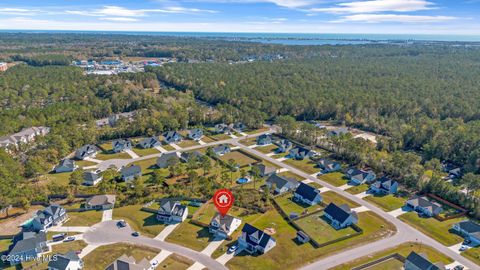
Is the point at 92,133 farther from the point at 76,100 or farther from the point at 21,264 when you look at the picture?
the point at 21,264

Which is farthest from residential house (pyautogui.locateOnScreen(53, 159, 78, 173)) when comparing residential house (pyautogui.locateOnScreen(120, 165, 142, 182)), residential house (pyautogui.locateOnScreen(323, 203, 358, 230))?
residential house (pyautogui.locateOnScreen(323, 203, 358, 230))

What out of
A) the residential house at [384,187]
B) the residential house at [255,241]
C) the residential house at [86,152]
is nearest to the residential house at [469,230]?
the residential house at [384,187]

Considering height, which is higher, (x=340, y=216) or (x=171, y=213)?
(x=340, y=216)

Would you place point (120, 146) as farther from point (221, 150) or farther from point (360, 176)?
point (360, 176)

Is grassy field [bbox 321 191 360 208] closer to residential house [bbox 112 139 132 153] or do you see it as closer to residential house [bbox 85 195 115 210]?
residential house [bbox 85 195 115 210]

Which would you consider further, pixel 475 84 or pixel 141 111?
pixel 475 84

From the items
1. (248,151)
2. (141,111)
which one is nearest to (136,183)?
(248,151)

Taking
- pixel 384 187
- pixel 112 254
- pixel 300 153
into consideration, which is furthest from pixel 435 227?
pixel 112 254
